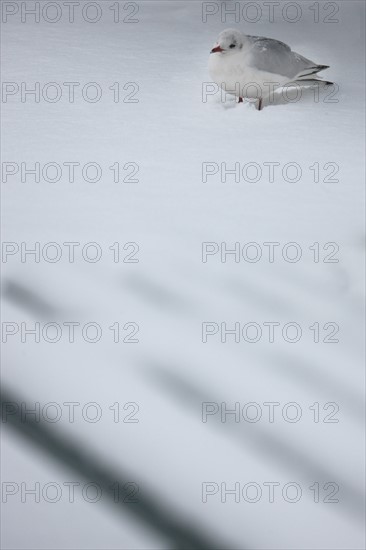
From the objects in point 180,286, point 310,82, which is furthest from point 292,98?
point 180,286

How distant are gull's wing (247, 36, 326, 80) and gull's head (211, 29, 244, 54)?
0.02m

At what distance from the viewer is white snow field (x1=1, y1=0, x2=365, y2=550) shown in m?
0.82

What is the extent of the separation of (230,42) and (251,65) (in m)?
0.05

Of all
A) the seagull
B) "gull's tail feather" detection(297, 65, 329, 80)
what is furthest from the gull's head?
"gull's tail feather" detection(297, 65, 329, 80)

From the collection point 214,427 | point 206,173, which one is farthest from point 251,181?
point 214,427

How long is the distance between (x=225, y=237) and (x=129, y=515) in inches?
17.6

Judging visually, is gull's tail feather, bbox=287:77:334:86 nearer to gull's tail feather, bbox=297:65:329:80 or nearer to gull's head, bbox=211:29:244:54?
gull's tail feather, bbox=297:65:329:80

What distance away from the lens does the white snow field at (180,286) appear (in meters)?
0.82

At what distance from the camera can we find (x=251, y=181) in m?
1.20

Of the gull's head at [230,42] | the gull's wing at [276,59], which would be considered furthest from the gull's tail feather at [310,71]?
the gull's head at [230,42]

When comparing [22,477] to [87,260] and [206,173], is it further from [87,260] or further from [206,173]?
[206,173]

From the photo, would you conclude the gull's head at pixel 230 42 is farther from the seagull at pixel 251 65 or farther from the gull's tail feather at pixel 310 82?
the gull's tail feather at pixel 310 82

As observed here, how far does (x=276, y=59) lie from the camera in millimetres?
1300

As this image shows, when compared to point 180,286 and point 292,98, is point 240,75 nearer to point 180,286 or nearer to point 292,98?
point 292,98
